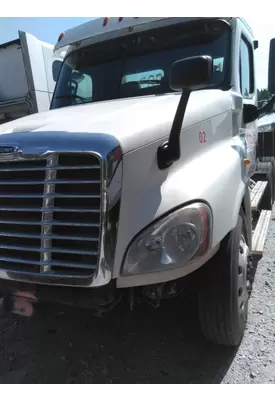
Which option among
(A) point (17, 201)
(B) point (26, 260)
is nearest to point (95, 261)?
(B) point (26, 260)

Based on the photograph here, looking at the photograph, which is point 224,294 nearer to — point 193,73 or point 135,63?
point 193,73

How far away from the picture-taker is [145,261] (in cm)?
194

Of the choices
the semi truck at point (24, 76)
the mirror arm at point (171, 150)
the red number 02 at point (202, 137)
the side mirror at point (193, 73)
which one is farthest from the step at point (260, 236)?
the semi truck at point (24, 76)

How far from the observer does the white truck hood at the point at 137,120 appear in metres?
2.00

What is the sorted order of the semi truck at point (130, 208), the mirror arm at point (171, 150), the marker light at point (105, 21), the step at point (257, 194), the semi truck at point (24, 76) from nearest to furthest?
the semi truck at point (130, 208) < the mirror arm at point (171, 150) < the marker light at point (105, 21) < the step at point (257, 194) < the semi truck at point (24, 76)

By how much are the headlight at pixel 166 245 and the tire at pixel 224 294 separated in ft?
1.58

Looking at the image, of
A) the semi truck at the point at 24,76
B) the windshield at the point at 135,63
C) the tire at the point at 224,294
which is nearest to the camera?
the tire at the point at 224,294

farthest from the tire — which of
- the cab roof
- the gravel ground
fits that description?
the cab roof

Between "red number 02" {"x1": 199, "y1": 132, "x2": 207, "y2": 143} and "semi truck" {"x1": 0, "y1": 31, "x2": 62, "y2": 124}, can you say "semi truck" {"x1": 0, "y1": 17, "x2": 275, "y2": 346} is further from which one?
"semi truck" {"x1": 0, "y1": 31, "x2": 62, "y2": 124}

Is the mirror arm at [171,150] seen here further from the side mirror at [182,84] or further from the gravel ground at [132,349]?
the gravel ground at [132,349]

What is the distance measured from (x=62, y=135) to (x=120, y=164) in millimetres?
367

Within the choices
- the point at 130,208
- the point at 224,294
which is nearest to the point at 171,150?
the point at 130,208

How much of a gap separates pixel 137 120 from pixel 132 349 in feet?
5.88

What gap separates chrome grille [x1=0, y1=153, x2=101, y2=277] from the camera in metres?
1.92
